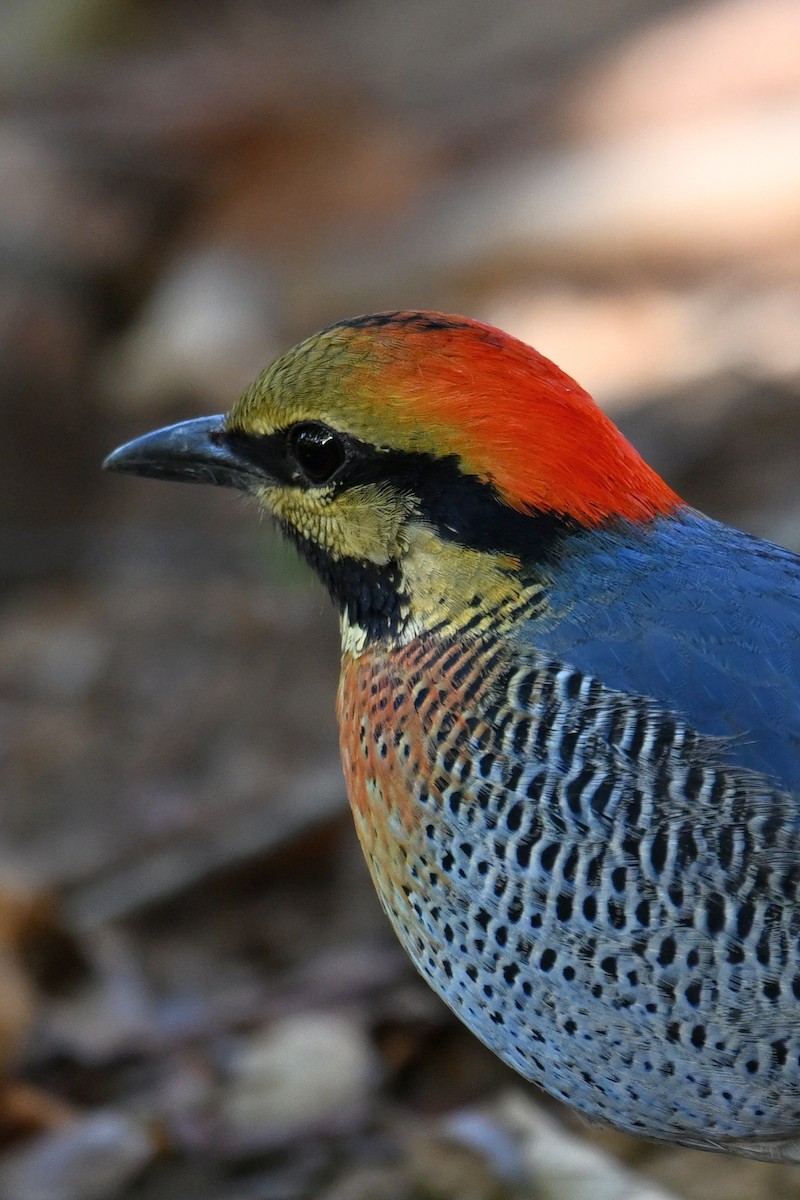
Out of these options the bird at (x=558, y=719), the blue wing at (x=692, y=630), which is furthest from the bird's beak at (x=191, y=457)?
the blue wing at (x=692, y=630)

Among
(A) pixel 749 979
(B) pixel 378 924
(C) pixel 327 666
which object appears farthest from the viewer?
(C) pixel 327 666

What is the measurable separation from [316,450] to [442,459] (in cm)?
33

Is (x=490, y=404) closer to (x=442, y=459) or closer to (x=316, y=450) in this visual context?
(x=442, y=459)

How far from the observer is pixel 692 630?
10.4 feet

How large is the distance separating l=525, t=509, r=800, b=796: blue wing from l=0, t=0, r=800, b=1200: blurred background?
1.15 m

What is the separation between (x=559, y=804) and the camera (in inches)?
119

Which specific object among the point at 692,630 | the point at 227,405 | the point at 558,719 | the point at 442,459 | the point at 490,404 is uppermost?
the point at 227,405

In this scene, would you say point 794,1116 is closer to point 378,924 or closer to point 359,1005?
point 359,1005

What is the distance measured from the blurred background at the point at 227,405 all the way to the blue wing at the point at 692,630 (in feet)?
3.76

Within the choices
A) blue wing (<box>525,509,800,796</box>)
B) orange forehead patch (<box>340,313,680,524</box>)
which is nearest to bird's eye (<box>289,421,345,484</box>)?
orange forehead patch (<box>340,313,680,524</box>)

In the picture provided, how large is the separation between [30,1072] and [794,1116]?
256 cm

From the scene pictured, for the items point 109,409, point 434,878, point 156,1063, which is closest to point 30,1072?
point 156,1063

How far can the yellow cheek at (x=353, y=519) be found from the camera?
11.0ft

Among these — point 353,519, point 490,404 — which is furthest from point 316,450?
point 490,404
